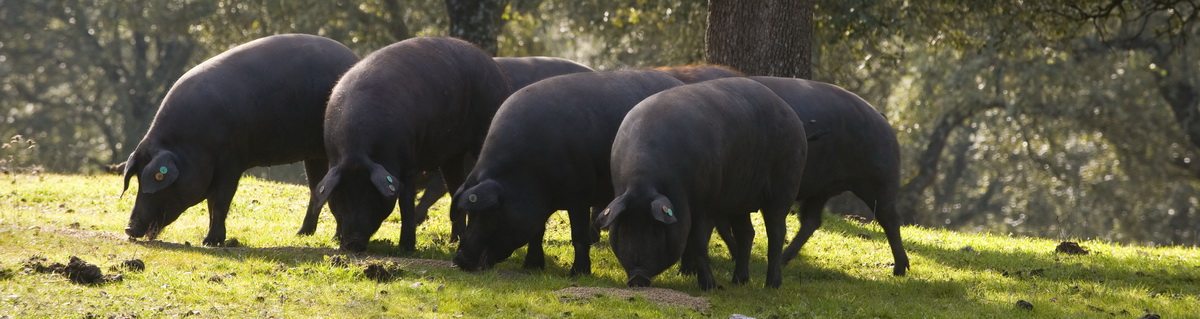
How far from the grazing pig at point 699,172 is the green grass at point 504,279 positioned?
48cm

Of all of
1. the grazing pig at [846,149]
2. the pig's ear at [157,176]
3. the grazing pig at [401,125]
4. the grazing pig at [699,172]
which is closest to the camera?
the grazing pig at [699,172]

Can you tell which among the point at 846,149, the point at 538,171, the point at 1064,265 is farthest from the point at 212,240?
the point at 1064,265

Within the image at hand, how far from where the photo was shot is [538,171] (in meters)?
10.5

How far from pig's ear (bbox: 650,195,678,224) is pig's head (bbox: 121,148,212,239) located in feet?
16.1

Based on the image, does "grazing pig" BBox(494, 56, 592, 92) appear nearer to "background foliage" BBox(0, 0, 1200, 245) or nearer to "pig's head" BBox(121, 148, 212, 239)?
"pig's head" BBox(121, 148, 212, 239)

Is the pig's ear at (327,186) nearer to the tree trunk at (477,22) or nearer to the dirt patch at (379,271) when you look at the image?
the dirt patch at (379,271)

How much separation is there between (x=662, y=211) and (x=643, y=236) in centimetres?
47

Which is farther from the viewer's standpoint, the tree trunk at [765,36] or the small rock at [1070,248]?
the tree trunk at [765,36]

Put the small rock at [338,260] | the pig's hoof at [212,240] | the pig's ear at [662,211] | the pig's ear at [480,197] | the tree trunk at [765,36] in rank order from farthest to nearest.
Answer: the tree trunk at [765,36] < the pig's hoof at [212,240] < the small rock at [338,260] < the pig's ear at [480,197] < the pig's ear at [662,211]

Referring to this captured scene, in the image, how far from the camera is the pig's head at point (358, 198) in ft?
36.0

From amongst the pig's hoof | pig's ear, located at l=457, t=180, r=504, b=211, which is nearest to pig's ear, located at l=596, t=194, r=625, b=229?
pig's ear, located at l=457, t=180, r=504, b=211

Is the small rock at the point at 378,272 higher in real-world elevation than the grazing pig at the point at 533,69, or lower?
lower

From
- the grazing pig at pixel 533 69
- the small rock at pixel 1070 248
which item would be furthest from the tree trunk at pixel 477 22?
the small rock at pixel 1070 248

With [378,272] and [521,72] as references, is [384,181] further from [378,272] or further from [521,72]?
[521,72]
